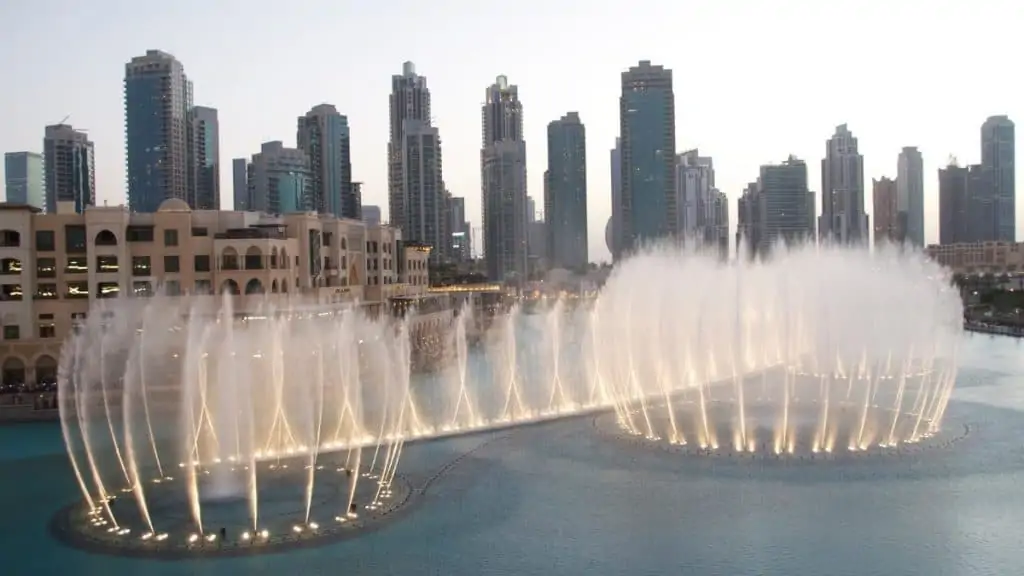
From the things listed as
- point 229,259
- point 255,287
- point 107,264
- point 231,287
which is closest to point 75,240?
point 107,264

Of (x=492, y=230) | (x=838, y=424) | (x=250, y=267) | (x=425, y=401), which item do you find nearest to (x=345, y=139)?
(x=492, y=230)

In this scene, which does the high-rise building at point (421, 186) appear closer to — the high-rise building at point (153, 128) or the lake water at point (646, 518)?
the high-rise building at point (153, 128)

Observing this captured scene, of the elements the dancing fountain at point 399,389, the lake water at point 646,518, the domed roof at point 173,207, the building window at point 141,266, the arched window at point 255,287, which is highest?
the domed roof at point 173,207

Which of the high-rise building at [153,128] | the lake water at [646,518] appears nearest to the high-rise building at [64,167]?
the high-rise building at [153,128]

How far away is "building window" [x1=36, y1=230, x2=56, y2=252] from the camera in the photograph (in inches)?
1757

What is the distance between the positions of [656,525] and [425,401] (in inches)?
799

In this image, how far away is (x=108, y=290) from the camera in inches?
1759

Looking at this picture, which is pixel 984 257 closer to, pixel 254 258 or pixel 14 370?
pixel 254 258

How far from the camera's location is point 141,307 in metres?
44.3

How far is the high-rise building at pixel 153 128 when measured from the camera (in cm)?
13962

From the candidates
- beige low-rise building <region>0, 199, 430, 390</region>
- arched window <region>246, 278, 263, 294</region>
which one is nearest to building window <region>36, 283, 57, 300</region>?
beige low-rise building <region>0, 199, 430, 390</region>

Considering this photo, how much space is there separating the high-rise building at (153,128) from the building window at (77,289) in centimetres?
9970

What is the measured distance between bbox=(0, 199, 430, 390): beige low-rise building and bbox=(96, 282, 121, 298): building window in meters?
0.05

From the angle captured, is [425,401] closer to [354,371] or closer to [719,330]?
[354,371]
